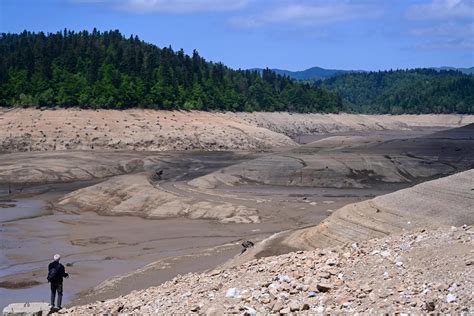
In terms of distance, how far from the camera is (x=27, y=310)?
1600 cm

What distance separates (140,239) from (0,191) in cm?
2701

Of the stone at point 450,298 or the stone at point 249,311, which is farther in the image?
the stone at point 249,311

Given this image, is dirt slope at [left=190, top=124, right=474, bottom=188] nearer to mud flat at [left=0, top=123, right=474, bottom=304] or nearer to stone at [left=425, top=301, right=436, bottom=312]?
mud flat at [left=0, top=123, right=474, bottom=304]

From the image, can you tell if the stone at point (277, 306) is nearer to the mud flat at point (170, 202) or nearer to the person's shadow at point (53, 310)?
the person's shadow at point (53, 310)

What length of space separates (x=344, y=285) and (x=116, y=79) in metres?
108

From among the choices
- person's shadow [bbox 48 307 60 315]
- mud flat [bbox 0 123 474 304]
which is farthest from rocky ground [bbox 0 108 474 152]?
person's shadow [bbox 48 307 60 315]

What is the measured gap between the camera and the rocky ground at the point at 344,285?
40.1 feet

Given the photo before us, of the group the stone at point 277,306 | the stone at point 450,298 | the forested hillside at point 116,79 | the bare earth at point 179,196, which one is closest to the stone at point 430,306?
the stone at point 450,298

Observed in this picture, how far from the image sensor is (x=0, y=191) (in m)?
60.7

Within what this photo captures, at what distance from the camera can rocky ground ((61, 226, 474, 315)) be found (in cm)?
1223

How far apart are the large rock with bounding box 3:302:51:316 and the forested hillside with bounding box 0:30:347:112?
93171mm

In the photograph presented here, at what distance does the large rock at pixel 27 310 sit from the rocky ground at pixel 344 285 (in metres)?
0.51

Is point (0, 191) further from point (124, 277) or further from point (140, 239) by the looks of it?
point (124, 277)

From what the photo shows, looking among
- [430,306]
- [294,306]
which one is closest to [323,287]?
[294,306]
